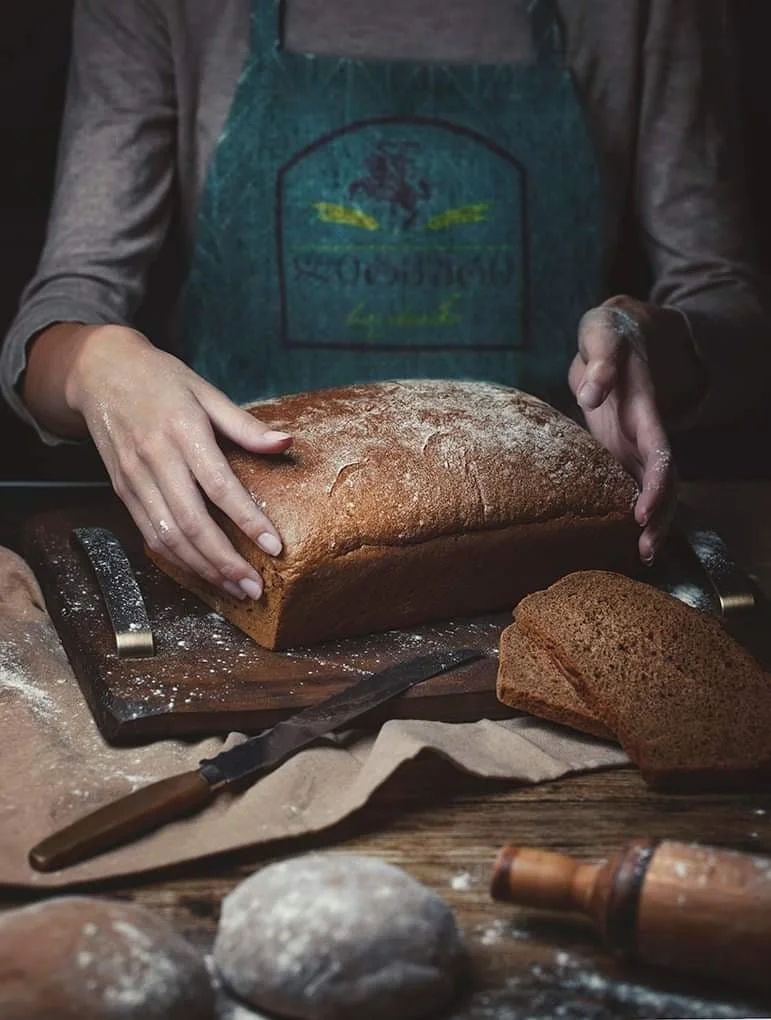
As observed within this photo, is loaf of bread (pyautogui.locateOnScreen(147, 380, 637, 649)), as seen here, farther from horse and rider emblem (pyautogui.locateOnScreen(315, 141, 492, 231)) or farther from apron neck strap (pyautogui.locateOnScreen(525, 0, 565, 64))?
apron neck strap (pyautogui.locateOnScreen(525, 0, 565, 64))

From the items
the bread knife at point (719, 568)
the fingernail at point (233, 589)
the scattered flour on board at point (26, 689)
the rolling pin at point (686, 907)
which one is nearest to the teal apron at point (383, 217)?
the bread knife at point (719, 568)

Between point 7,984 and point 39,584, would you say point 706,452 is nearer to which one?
point 39,584

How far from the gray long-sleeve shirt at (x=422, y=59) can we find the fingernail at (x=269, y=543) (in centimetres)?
89

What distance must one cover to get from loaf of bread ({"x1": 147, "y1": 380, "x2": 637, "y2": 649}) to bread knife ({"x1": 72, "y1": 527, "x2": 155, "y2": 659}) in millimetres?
115

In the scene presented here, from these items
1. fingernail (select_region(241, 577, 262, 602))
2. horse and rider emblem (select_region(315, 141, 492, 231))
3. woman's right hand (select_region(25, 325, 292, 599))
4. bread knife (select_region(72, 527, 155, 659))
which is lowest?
bread knife (select_region(72, 527, 155, 659))

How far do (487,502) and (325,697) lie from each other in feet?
1.40

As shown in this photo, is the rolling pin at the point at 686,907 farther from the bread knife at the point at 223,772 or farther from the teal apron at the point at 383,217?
the teal apron at the point at 383,217

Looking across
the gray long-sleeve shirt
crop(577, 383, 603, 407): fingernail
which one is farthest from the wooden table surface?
the gray long-sleeve shirt

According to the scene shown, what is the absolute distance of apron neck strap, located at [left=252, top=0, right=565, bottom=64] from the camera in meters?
2.64

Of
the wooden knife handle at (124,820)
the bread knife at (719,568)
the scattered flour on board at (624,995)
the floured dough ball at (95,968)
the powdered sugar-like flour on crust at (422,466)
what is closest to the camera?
the floured dough ball at (95,968)

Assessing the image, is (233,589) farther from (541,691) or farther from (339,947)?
(339,947)

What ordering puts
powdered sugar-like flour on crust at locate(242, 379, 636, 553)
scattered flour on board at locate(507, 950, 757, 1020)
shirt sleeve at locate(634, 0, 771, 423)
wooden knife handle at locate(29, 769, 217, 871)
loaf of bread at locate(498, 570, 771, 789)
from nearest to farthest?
scattered flour on board at locate(507, 950, 757, 1020), wooden knife handle at locate(29, 769, 217, 871), loaf of bread at locate(498, 570, 771, 789), powdered sugar-like flour on crust at locate(242, 379, 636, 553), shirt sleeve at locate(634, 0, 771, 423)

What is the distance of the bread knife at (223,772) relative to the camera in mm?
1321

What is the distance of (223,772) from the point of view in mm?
1449
